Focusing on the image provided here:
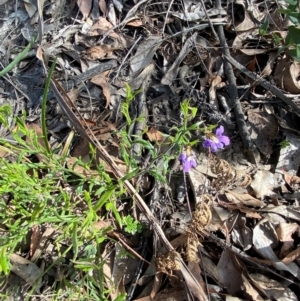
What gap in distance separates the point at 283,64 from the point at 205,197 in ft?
2.76

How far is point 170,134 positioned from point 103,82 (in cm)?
45

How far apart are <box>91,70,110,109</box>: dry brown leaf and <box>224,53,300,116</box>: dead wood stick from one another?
63cm

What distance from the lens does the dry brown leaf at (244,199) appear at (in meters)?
2.21

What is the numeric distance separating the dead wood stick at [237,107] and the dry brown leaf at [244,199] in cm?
19

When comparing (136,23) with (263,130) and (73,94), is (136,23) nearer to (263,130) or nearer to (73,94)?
(73,94)

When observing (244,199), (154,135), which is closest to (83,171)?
(154,135)

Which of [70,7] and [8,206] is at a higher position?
[70,7]

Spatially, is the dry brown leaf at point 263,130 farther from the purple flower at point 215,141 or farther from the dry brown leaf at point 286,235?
the purple flower at point 215,141

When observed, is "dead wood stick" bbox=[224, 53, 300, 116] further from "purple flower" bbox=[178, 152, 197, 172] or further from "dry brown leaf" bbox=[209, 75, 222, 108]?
"purple flower" bbox=[178, 152, 197, 172]

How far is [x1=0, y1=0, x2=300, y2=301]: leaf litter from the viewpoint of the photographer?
209 cm

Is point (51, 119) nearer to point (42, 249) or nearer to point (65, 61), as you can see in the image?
point (65, 61)

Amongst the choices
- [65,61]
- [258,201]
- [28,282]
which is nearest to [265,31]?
[258,201]

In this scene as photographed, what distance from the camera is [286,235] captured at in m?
2.13

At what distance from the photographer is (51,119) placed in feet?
7.84
